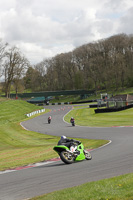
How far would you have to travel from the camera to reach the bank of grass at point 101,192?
7701 mm

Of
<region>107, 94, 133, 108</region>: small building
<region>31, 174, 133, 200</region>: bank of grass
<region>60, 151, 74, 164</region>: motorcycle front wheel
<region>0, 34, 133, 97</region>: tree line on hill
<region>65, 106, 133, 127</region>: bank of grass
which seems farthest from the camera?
<region>0, 34, 133, 97</region>: tree line on hill

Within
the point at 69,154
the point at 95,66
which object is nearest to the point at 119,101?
the point at 69,154

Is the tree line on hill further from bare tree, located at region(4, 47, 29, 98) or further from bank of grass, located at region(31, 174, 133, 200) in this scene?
bank of grass, located at region(31, 174, 133, 200)

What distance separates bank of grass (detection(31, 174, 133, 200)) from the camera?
770 cm

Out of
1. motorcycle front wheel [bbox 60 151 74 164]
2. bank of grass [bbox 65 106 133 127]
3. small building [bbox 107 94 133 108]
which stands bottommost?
bank of grass [bbox 65 106 133 127]

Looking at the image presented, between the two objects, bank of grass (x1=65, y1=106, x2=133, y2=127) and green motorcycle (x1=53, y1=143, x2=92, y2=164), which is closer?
green motorcycle (x1=53, y1=143, x2=92, y2=164)

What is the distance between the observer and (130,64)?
381ft

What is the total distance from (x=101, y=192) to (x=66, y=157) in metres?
6.08

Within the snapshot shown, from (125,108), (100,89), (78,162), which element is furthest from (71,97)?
(78,162)

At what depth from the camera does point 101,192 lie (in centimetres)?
822

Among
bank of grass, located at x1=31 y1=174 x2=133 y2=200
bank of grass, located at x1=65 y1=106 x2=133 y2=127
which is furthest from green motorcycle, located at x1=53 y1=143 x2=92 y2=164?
bank of grass, located at x1=65 y1=106 x2=133 y2=127

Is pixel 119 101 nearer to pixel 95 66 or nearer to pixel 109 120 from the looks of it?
Answer: pixel 109 120

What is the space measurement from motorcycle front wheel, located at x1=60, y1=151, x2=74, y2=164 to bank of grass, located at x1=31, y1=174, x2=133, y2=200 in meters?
4.71

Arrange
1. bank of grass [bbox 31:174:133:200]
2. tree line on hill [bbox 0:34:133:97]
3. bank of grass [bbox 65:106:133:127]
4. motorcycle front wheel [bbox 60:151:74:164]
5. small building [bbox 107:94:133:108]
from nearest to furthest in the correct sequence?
bank of grass [bbox 31:174:133:200] < motorcycle front wheel [bbox 60:151:74:164] < bank of grass [bbox 65:106:133:127] < small building [bbox 107:94:133:108] < tree line on hill [bbox 0:34:133:97]
